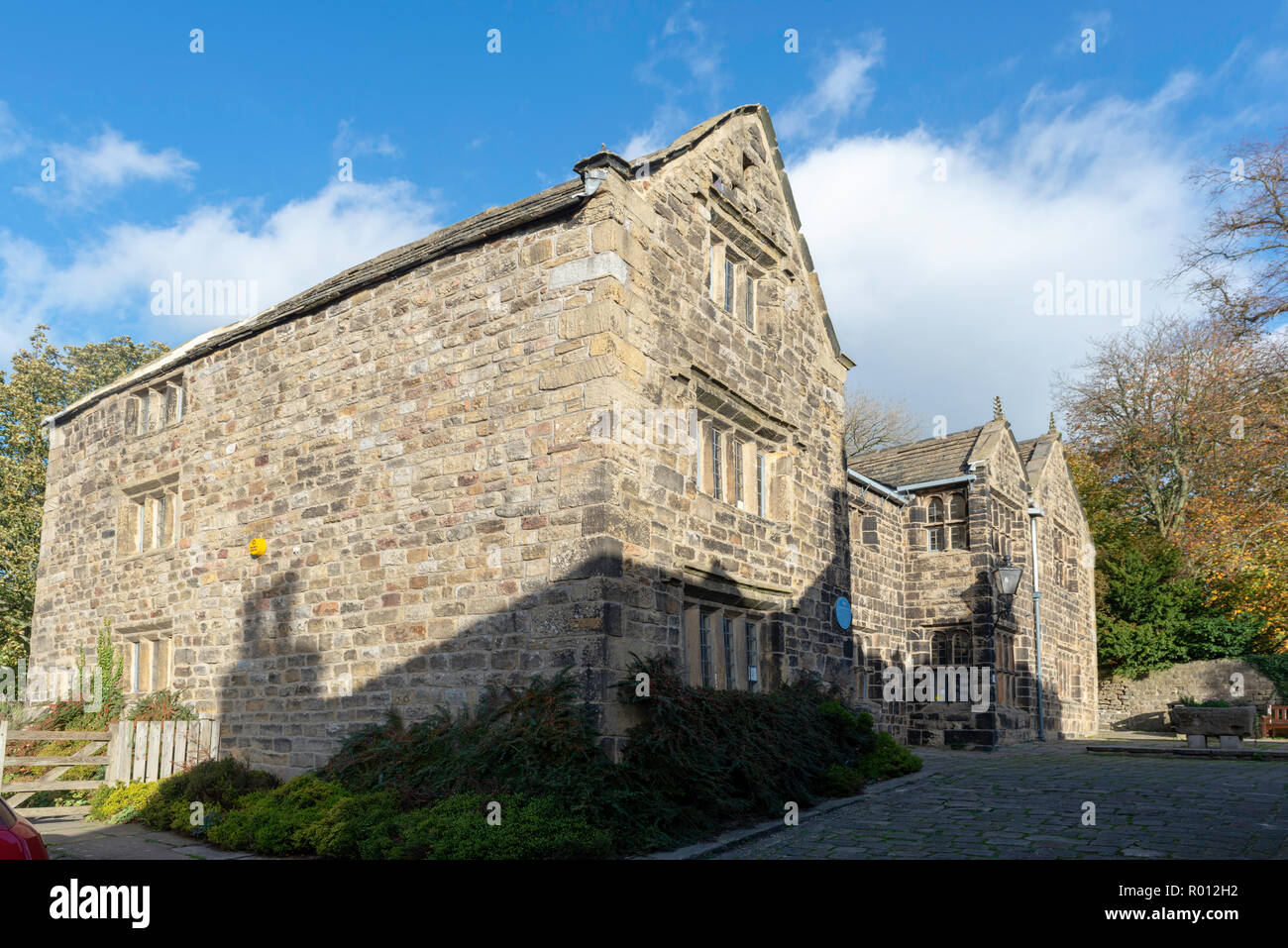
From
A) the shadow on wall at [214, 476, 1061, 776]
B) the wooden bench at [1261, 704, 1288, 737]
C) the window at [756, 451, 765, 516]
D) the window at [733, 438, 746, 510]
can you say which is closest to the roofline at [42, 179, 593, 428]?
the shadow on wall at [214, 476, 1061, 776]

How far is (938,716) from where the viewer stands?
21.9 meters

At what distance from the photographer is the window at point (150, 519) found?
15734 mm

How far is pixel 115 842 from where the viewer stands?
10.3 meters

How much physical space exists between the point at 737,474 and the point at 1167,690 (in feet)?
68.6

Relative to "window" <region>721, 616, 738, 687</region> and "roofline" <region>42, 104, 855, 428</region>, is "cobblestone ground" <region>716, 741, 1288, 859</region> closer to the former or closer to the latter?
"window" <region>721, 616, 738, 687</region>

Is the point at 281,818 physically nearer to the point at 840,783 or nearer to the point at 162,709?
the point at 162,709

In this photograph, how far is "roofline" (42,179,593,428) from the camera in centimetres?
1115

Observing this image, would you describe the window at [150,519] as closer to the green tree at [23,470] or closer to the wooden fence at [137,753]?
the wooden fence at [137,753]

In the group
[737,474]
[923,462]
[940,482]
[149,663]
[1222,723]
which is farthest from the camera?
[923,462]

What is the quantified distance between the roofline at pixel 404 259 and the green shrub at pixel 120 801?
6298mm

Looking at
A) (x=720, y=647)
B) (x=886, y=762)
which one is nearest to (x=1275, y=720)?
(x=886, y=762)

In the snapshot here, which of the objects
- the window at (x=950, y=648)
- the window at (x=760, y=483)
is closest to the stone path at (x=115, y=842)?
the window at (x=760, y=483)
